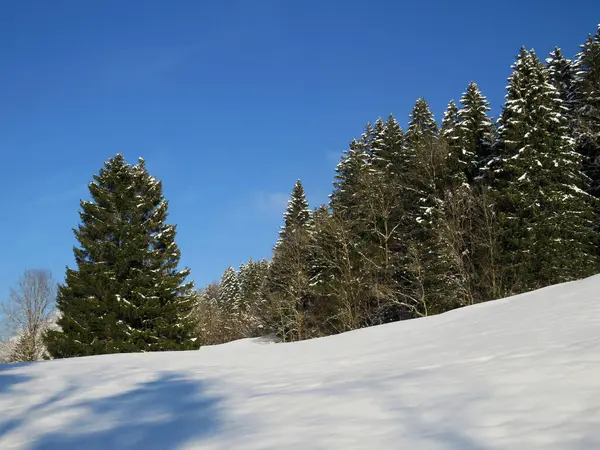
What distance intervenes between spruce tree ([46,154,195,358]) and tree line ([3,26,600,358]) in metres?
0.06

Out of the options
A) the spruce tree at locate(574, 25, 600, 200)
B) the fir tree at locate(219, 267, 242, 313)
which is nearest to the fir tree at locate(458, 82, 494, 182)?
the spruce tree at locate(574, 25, 600, 200)

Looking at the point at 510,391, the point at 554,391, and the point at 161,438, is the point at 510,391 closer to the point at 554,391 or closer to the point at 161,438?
the point at 554,391

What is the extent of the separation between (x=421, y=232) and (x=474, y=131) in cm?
765

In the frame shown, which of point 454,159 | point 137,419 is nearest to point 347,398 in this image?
point 137,419

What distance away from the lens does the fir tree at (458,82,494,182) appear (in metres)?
26.2

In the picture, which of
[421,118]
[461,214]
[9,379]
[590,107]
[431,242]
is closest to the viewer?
[9,379]

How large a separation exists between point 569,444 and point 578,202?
22.1 m

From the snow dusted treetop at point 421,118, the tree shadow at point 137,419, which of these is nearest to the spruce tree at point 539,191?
the snow dusted treetop at point 421,118

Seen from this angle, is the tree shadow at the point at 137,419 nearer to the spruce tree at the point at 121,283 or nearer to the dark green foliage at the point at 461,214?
the dark green foliage at the point at 461,214

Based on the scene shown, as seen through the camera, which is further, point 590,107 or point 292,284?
point 292,284

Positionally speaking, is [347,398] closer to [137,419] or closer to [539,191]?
[137,419]

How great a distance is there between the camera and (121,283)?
21625 millimetres

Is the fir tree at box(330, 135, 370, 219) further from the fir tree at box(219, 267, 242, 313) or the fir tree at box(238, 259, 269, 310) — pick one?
the fir tree at box(219, 267, 242, 313)

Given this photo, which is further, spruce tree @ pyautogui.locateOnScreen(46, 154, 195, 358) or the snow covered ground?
spruce tree @ pyautogui.locateOnScreen(46, 154, 195, 358)
